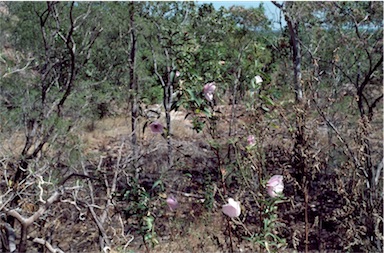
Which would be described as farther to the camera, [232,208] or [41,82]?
[41,82]

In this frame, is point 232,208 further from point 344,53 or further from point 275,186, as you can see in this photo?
point 344,53

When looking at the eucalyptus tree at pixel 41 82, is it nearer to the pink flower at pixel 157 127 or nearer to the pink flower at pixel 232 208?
the pink flower at pixel 157 127

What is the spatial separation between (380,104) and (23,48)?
528 centimetres

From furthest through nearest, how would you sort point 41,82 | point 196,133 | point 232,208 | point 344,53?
1. point 344,53
2. point 196,133
3. point 41,82
4. point 232,208

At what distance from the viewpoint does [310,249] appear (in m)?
3.80

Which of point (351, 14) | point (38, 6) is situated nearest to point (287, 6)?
point (351, 14)

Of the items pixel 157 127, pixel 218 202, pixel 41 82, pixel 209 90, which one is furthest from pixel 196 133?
pixel 209 90

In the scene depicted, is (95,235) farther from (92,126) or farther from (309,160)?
(92,126)

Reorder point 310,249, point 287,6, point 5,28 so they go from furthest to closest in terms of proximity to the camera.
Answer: point 5,28 → point 287,6 → point 310,249

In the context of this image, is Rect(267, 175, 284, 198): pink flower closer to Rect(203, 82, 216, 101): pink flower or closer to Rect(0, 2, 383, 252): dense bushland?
Rect(0, 2, 383, 252): dense bushland

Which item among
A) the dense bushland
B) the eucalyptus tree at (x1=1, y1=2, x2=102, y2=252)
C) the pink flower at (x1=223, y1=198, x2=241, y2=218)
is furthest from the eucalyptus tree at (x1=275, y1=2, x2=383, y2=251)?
the eucalyptus tree at (x1=1, y1=2, x2=102, y2=252)

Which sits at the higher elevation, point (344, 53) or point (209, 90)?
point (344, 53)

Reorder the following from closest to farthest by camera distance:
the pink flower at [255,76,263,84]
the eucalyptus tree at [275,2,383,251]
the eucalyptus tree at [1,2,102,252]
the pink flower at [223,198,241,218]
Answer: the pink flower at [223,198,241,218], the pink flower at [255,76,263,84], the eucalyptus tree at [1,2,102,252], the eucalyptus tree at [275,2,383,251]

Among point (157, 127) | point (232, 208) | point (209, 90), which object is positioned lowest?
point (232, 208)
